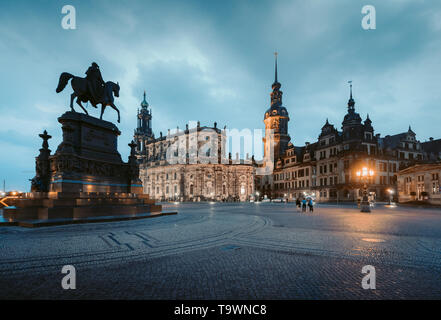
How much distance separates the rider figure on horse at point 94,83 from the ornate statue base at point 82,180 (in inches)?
64.9

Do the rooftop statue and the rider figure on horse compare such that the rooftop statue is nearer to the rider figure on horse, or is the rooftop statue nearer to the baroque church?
the rider figure on horse

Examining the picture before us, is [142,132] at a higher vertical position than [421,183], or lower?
higher

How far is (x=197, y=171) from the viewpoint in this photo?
71688 millimetres

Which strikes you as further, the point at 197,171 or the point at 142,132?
the point at 142,132

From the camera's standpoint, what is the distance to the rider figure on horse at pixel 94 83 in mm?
15953

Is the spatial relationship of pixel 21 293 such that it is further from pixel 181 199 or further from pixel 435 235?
pixel 181 199

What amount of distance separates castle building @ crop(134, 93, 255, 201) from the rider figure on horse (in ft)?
183

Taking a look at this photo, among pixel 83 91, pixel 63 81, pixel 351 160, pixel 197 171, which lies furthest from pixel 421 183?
pixel 197 171

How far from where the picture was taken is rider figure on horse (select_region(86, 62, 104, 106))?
16.0 m

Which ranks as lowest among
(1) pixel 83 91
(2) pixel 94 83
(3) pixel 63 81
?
(1) pixel 83 91

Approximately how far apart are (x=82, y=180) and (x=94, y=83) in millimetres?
7011

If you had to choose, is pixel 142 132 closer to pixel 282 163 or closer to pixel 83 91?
pixel 282 163

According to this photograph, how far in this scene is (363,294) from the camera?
12.8 feet

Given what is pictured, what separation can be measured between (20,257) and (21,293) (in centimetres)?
262
